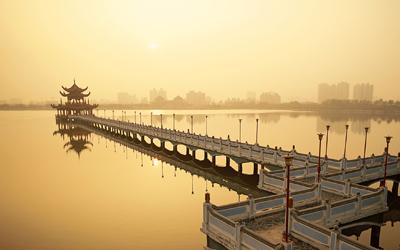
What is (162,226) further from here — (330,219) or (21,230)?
(330,219)

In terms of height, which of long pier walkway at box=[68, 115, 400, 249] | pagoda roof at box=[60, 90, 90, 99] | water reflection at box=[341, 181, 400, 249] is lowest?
water reflection at box=[341, 181, 400, 249]

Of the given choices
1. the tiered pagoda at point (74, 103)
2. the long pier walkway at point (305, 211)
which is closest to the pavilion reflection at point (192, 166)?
the long pier walkway at point (305, 211)

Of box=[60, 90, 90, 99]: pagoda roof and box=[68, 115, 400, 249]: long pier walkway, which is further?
box=[60, 90, 90, 99]: pagoda roof

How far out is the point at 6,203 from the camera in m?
28.2

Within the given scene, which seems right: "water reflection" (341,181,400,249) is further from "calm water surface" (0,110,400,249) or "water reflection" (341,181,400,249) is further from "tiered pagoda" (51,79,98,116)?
"tiered pagoda" (51,79,98,116)

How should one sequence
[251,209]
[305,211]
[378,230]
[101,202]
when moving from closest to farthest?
[305,211] → [251,209] → [378,230] → [101,202]

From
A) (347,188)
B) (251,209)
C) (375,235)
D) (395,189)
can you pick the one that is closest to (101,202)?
(251,209)

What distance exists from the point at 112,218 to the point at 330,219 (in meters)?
17.0

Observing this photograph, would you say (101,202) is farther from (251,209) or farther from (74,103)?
(74,103)

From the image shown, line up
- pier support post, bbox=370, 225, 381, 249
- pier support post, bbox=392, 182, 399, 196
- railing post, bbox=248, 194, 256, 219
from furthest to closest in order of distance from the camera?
1. pier support post, bbox=392, 182, 399, 196
2. pier support post, bbox=370, 225, 381, 249
3. railing post, bbox=248, 194, 256, 219

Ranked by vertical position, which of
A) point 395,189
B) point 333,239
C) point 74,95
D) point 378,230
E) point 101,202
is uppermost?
point 74,95

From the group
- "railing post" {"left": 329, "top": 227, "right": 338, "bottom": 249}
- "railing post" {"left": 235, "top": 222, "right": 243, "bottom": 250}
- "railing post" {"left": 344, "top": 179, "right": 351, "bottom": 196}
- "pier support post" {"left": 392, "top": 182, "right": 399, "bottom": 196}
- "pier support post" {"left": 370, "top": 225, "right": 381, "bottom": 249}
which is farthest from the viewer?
"pier support post" {"left": 392, "top": 182, "right": 399, "bottom": 196}

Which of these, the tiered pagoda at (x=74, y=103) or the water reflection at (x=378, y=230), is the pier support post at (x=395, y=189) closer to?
the water reflection at (x=378, y=230)

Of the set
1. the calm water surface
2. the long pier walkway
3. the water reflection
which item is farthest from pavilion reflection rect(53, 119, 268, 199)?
the water reflection
